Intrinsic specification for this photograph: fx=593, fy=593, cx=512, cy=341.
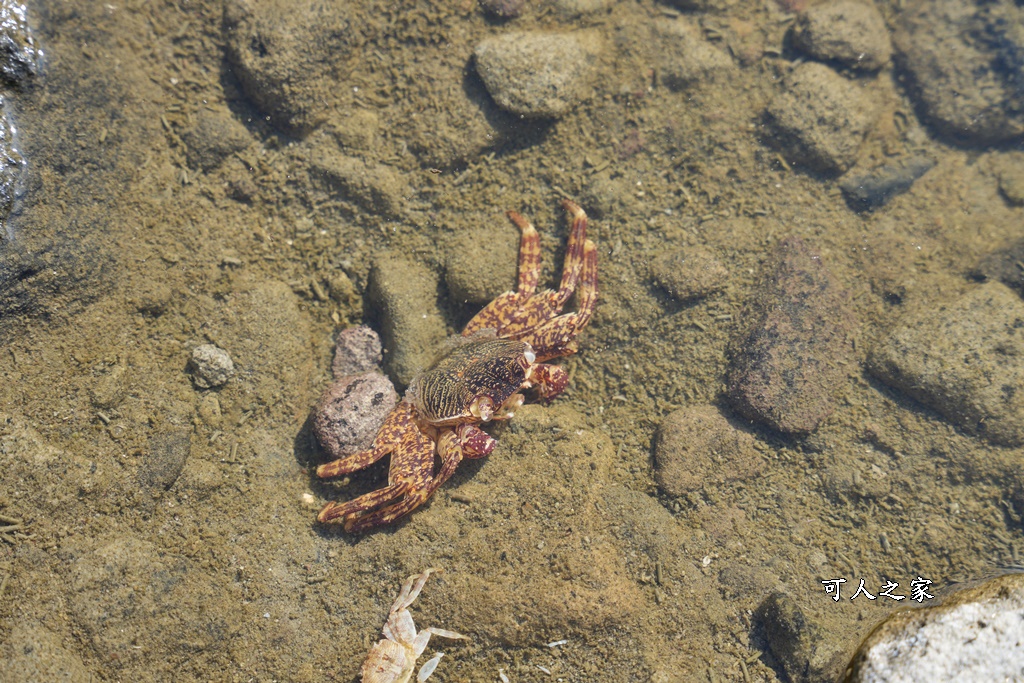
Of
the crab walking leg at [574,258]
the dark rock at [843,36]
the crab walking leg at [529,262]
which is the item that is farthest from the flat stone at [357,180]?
the dark rock at [843,36]

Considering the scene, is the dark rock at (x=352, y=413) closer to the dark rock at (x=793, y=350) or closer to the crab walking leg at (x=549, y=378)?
the crab walking leg at (x=549, y=378)

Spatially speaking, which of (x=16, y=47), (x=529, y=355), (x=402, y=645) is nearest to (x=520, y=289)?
(x=529, y=355)

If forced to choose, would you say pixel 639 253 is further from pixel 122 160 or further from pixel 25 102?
pixel 25 102

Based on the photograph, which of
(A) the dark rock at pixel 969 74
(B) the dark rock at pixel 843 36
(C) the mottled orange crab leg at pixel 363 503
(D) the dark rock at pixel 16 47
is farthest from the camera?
(A) the dark rock at pixel 969 74

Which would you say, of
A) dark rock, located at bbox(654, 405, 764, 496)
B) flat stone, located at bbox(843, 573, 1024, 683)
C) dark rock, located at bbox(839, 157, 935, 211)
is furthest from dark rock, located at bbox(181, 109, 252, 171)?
flat stone, located at bbox(843, 573, 1024, 683)

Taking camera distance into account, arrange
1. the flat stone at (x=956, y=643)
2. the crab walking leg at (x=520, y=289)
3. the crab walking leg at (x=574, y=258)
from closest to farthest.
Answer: the flat stone at (x=956, y=643), the crab walking leg at (x=520, y=289), the crab walking leg at (x=574, y=258)

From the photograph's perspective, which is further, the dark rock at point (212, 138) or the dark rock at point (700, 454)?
the dark rock at point (212, 138)

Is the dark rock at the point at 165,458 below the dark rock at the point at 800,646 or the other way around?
the other way around

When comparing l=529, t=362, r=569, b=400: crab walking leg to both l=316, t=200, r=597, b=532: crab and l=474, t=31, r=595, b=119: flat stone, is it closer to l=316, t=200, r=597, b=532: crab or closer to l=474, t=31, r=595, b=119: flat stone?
l=316, t=200, r=597, b=532: crab
